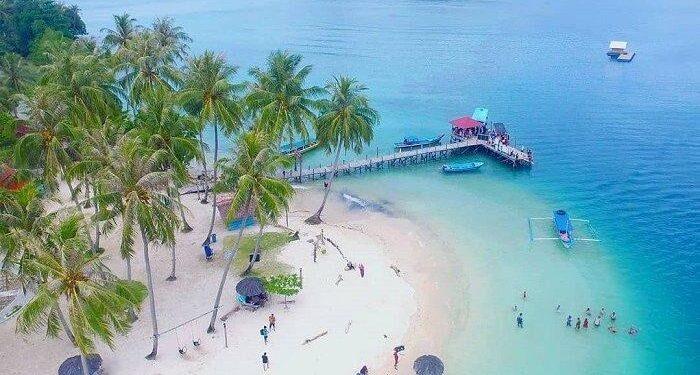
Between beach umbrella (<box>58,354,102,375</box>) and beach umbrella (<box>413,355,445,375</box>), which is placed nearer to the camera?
beach umbrella (<box>58,354,102,375</box>)

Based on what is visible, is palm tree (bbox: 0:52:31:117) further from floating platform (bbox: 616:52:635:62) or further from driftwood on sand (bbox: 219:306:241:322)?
floating platform (bbox: 616:52:635:62)

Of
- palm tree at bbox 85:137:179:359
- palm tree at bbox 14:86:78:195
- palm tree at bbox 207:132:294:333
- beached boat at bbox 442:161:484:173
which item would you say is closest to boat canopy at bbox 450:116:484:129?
beached boat at bbox 442:161:484:173

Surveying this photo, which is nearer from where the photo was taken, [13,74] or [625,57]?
[13,74]

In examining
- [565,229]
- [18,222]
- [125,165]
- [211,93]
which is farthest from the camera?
[565,229]

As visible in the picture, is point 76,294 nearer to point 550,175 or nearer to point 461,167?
point 461,167

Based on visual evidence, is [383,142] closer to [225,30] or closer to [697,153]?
[697,153]

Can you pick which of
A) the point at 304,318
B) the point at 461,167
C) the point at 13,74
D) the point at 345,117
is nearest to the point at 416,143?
the point at 461,167

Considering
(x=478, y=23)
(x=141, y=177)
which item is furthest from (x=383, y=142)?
(x=478, y=23)

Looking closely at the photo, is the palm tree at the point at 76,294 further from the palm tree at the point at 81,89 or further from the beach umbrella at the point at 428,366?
the palm tree at the point at 81,89
